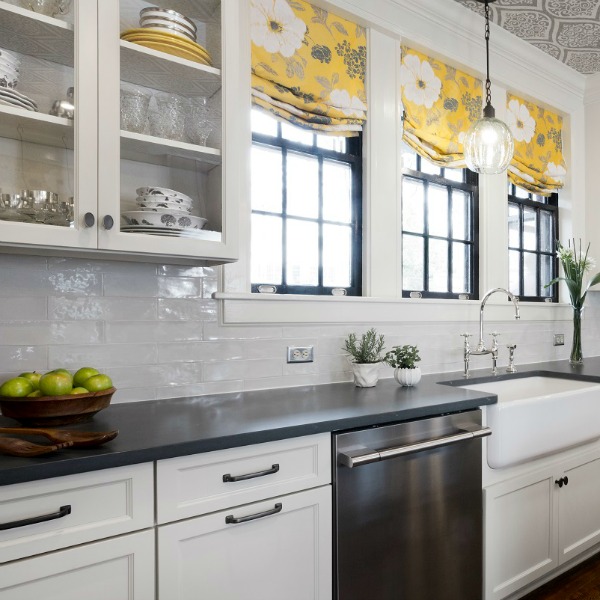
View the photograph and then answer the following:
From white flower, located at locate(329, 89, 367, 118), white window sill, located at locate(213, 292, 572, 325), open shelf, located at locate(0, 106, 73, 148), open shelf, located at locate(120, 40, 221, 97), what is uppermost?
white flower, located at locate(329, 89, 367, 118)

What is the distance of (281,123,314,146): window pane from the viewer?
7.19 ft

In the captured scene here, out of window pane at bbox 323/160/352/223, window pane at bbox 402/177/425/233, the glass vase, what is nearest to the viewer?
window pane at bbox 323/160/352/223

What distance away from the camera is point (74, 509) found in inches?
40.4

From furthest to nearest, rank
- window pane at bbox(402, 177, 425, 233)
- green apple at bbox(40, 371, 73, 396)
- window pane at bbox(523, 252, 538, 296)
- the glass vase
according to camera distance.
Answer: window pane at bbox(523, 252, 538, 296) → the glass vase → window pane at bbox(402, 177, 425, 233) → green apple at bbox(40, 371, 73, 396)

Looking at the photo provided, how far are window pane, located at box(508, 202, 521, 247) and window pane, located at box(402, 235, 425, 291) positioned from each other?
2.91ft

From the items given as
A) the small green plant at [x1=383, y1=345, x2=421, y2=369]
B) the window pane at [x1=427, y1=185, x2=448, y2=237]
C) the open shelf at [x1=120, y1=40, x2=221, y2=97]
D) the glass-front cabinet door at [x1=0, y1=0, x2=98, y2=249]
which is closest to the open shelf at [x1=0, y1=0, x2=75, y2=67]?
the glass-front cabinet door at [x1=0, y1=0, x2=98, y2=249]

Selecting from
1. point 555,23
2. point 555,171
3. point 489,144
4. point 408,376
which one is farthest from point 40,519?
point 555,171

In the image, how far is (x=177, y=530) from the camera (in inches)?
45.1

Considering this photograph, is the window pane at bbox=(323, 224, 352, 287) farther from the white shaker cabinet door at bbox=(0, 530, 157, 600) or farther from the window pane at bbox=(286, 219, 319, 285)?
the white shaker cabinet door at bbox=(0, 530, 157, 600)

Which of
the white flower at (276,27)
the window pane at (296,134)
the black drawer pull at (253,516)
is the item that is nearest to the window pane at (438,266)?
the window pane at (296,134)

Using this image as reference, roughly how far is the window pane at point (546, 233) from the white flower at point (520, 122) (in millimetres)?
598

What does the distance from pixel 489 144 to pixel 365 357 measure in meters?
1.16

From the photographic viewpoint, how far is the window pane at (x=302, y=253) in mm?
2178

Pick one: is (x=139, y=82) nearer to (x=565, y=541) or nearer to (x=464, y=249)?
(x=464, y=249)
